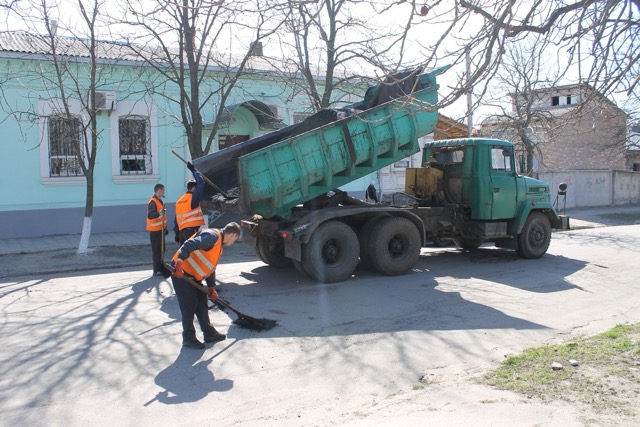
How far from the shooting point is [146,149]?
53.2 ft

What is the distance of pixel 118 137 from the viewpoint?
615 inches

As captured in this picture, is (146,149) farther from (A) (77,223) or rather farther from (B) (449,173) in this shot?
(B) (449,173)

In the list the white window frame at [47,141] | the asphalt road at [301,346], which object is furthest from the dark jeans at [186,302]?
the white window frame at [47,141]

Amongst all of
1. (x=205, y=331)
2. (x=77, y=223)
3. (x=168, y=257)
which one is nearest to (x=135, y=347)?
(x=205, y=331)

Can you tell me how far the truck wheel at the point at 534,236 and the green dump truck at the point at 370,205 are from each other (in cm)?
2

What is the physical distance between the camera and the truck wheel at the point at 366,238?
9.34 m

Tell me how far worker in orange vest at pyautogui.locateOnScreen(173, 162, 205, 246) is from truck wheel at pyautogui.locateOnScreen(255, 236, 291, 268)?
1.28 meters

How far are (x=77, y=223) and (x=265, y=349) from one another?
11026 mm

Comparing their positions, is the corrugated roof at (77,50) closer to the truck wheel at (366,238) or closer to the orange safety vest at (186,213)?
the orange safety vest at (186,213)

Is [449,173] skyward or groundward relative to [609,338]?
skyward

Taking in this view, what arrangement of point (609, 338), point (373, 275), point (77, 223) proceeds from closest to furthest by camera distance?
point (609, 338) → point (373, 275) → point (77, 223)

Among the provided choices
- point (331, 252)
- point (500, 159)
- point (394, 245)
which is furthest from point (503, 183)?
point (331, 252)

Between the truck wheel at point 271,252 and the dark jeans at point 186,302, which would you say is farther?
the truck wheel at point 271,252

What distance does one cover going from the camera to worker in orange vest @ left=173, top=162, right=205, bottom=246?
8.71 metres
